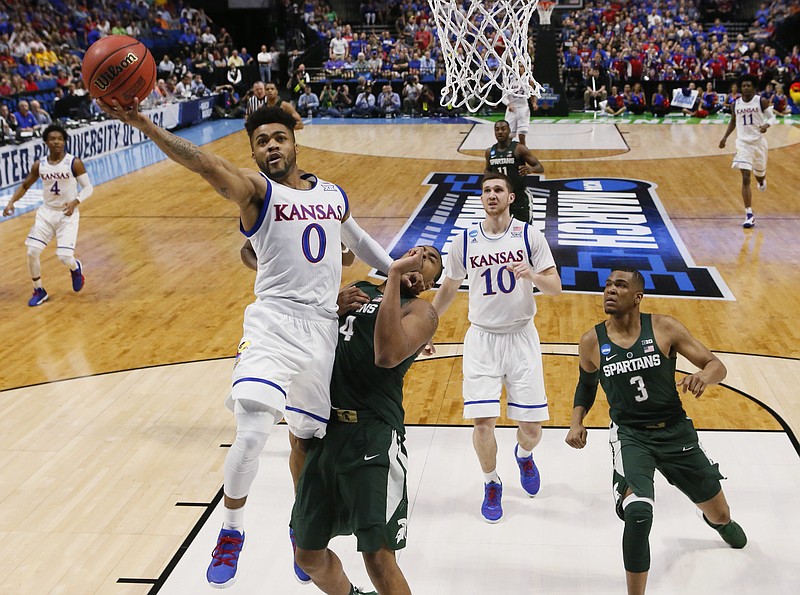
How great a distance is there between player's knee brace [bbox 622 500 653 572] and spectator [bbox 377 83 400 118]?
78.6 ft

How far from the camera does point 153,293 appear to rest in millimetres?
10227

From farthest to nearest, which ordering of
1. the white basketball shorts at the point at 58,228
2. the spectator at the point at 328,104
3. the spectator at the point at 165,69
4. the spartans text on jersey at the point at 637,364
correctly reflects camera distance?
the spectator at the point at 328,104
the spectator at the point at 165,69
the white basketball shorts at the point at 58,228
the spartans text on jersey at the point at 637,364

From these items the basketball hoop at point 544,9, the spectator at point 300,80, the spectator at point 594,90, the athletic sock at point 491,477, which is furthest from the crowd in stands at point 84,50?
the athletic sock at point 491,477

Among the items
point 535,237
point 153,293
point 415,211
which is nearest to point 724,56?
point 415,211

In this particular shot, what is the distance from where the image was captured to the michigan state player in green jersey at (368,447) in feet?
12.0

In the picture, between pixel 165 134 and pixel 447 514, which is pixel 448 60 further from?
pixel 165 134

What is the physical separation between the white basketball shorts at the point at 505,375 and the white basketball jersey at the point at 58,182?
6.03 m

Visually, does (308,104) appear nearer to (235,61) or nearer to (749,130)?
(235,61)

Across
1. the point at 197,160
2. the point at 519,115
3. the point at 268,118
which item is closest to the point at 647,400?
the point at 268,118

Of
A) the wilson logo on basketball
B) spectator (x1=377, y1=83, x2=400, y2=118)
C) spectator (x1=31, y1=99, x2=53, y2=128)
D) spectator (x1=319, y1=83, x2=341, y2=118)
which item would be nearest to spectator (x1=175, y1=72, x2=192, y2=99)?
spectator (x1=319, y1=83, x2=341, y2=118)

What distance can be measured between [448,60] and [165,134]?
969 cm

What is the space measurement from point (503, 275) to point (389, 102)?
73.8 feet

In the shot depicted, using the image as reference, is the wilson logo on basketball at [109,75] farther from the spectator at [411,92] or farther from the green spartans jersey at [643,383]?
the spectator at [411,92]

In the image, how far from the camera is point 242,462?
12.7 ft
